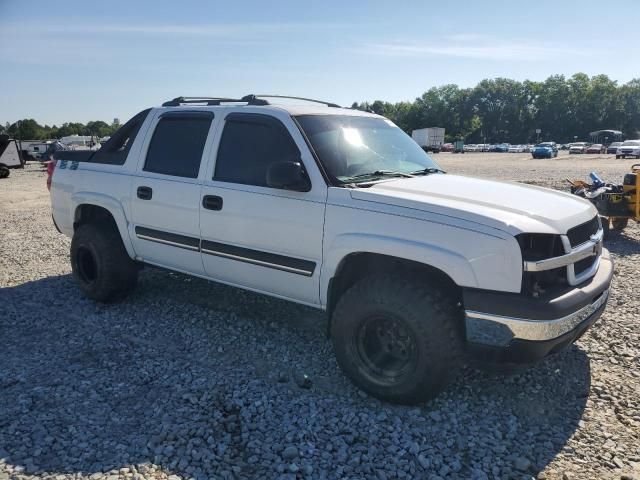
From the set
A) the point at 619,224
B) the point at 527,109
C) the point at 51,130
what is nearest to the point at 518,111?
the point at 527,109

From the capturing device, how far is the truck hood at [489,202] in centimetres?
290

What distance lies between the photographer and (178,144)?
4395mm

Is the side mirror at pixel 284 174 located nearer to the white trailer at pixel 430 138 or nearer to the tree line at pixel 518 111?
the white trailer at pixel 430 138

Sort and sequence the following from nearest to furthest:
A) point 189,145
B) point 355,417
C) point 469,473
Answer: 1. point 469,473
2. point 355,417
3. point 189,145

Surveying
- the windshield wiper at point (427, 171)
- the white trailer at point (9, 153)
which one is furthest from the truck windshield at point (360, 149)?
the white trailer at point (9, 153)

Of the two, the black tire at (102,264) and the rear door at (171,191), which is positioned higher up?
the rear door at (171,191)

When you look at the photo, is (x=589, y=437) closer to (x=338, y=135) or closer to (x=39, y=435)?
(x=338, y=135)

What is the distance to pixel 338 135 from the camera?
3867 mm

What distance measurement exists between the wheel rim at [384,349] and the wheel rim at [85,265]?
307cm

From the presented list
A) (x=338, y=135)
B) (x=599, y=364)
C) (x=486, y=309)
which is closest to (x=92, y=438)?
(x=486, y=309)

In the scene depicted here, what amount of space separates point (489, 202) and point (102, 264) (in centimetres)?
361

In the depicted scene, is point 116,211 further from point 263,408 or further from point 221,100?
point 263,408

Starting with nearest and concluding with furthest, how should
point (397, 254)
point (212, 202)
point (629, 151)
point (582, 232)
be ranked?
point (397, 254) → point (582, 232) → point (212, 202) → point (629, 151)

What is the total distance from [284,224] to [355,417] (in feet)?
4.59
